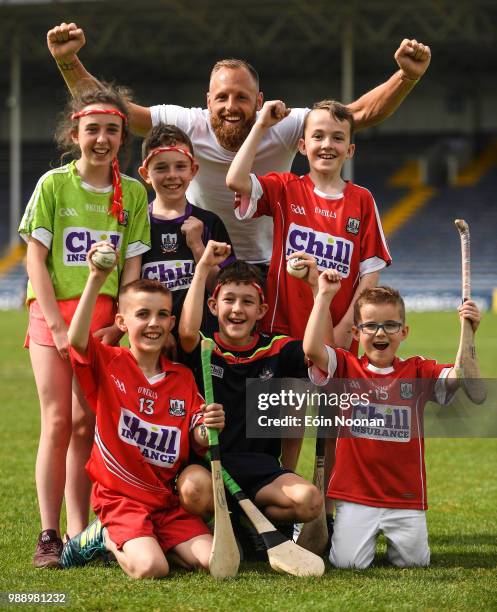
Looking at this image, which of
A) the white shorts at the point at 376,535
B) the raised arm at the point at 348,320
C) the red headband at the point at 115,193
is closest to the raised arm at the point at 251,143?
the red headband at the point at 115,193

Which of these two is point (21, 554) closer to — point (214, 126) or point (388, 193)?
point (214, 126)

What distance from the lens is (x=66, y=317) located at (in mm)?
4707

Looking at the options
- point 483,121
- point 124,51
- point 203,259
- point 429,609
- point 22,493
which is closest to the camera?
point 429,609

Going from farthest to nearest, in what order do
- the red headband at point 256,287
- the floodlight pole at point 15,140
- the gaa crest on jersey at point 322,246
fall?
the floodlight pole at point 15,140, the gaa crest on jersey at point 322,246, the red headband at point 256,287

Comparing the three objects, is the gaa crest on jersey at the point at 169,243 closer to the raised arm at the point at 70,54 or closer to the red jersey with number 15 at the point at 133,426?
the red jersey with number 15 at the point at 133,426

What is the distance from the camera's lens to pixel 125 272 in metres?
4.82

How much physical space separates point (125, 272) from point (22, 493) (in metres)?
2.20

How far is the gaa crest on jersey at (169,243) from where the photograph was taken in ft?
16.1

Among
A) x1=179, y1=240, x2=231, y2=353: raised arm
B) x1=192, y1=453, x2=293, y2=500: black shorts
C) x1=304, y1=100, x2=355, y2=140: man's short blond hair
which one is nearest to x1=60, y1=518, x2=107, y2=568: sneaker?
x1=192, y1=453, x2=293, y2=500: black shorts

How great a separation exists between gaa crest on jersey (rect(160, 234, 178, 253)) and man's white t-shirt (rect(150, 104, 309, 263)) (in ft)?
2.22

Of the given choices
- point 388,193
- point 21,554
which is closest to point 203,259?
point 21,554

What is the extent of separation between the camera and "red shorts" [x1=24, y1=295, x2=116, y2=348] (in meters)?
4.71

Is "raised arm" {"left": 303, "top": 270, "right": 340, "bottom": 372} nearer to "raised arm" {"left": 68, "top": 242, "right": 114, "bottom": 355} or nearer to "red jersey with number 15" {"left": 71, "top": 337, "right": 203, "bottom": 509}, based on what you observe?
"red jersey with number 15" {"left": 71, "top": 337, "right": 203, "bottom": 509}

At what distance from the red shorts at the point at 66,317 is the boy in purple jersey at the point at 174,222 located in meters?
0.25
